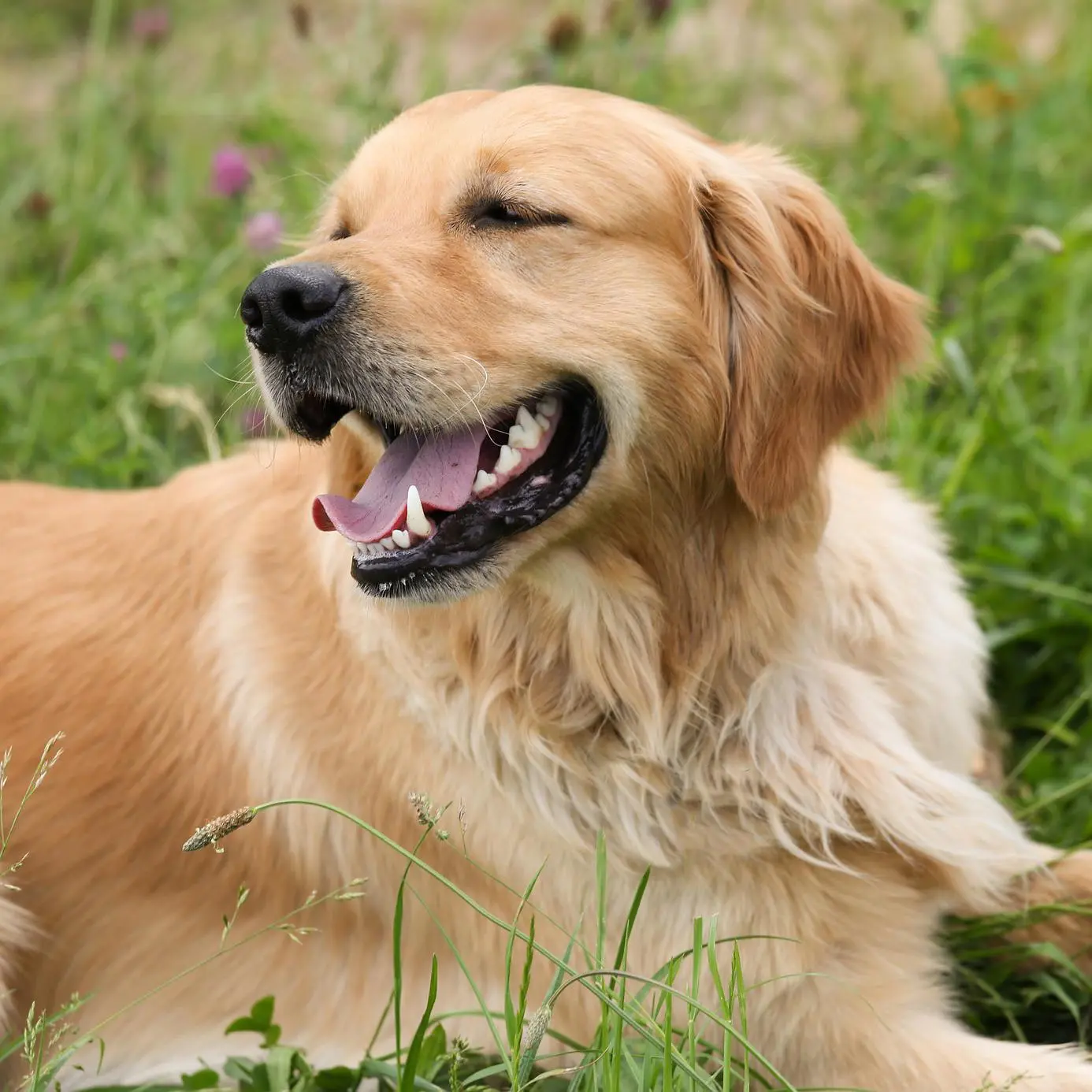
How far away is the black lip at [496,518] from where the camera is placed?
240 centimetres

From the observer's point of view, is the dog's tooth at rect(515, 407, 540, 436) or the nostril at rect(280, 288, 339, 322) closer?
the nostril at rect(280, 288, 339, 322)

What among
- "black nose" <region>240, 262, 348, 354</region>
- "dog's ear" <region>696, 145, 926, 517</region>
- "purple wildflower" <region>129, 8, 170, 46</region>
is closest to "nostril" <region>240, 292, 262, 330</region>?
"black nose" <region>240, 262, 348, 354</region>

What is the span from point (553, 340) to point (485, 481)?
278 mm

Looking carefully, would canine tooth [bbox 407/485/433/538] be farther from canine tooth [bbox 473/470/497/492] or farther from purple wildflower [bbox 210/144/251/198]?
purple wildflower [bbox 210/144/251/198]

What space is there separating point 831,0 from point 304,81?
95.4 inches

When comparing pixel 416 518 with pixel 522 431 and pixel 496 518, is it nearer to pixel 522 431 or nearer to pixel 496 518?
pixel 496 518

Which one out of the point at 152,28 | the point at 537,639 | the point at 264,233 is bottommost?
the point at 264,233

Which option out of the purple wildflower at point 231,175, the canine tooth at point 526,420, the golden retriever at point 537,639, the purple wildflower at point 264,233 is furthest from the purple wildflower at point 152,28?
the canine tooth at point 526,420

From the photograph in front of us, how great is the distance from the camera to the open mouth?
2408 mm

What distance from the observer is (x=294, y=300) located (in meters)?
2.37

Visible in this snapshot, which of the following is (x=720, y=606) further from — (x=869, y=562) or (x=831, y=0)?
(x=831, y=0)

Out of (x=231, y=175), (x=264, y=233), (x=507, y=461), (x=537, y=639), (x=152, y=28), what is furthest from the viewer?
(x=152, y=28)

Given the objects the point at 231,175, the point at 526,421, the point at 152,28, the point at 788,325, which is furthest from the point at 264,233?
the point at 788,325

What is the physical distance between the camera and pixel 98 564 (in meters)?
2.95
